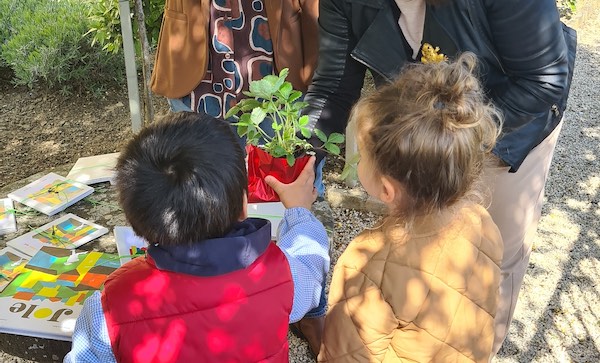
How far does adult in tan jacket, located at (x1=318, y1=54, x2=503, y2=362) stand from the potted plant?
1.24ft

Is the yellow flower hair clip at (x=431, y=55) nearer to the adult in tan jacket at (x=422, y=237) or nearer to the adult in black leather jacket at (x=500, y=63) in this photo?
the adult in black leather jacket at (x=500, y=63)

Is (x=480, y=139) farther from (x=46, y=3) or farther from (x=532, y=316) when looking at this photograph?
(x=46, y=3)

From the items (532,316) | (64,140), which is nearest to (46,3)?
(64,140)

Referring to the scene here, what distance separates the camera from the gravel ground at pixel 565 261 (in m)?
2.90

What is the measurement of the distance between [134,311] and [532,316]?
234 centimetres

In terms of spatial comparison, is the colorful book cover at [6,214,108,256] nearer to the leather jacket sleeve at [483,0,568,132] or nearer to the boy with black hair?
the boy with black hair

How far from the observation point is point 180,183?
1.34 metres

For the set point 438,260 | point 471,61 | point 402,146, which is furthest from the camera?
point 471,61

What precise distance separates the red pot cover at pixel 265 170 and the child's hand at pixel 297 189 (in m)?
0.03

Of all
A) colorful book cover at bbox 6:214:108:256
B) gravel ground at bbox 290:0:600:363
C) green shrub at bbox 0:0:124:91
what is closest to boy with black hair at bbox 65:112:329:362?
colorful book cover at bbox 6:214:108:256

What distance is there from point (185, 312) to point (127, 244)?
2.51 feet

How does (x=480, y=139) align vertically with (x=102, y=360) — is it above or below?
above

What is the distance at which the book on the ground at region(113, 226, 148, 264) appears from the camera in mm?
2027

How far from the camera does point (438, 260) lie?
155cm
